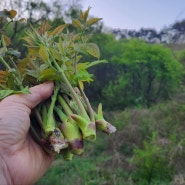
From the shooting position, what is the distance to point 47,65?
1779mm

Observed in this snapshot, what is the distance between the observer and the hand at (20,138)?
172cm

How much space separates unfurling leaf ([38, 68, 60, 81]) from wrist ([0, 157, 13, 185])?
1.28ft

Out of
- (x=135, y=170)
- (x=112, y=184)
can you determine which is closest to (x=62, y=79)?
(x=112, y=184)

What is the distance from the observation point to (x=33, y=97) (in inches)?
70.4

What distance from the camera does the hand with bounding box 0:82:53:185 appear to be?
1723 mm

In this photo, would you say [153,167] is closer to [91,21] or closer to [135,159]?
[135,159]

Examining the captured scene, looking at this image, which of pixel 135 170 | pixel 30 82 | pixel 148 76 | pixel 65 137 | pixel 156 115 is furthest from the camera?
pixel 148 76

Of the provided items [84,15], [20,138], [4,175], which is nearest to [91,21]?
[84,15]

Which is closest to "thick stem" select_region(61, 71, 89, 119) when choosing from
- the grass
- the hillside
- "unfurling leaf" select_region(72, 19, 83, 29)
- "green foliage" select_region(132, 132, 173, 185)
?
"unfurling leaf" select_region(72, 19, 83, 29)

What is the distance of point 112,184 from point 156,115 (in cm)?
700

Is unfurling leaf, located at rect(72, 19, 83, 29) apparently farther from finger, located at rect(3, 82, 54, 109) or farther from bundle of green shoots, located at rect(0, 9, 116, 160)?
finger, located at rect(3, 82, 54, 109)

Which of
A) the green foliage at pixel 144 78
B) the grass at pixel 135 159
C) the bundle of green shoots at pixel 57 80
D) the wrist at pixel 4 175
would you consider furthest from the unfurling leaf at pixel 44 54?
the green foliage at pixel 144 78

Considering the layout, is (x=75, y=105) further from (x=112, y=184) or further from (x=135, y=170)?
(x=135, y=170)

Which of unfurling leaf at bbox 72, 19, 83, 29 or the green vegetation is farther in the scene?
the green vegetation
